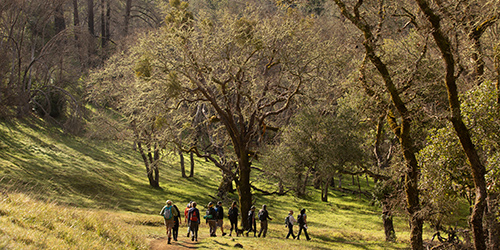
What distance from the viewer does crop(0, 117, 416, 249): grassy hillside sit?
35.0ft

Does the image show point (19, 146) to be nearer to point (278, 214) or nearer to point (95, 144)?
point (95, 144)

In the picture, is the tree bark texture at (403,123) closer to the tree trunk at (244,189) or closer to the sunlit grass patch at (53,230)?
the sunlit grass patch at (53,230)

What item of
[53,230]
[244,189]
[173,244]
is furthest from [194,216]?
[53,230]

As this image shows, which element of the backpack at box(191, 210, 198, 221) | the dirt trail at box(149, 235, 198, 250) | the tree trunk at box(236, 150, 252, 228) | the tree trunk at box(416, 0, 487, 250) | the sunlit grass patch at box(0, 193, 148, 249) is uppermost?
the tree trunk at box(416, 0, 487, 250)

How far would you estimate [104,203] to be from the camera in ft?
74.5

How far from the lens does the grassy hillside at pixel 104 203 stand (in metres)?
10.7

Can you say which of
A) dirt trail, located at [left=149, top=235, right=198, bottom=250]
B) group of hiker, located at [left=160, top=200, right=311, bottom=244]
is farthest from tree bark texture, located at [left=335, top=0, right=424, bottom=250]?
dirt trail, located at [left=149, top=235, right=198, bottom=250]

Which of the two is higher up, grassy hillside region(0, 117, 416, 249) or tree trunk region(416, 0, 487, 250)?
tree trunk region(416, 0, 487, 250)

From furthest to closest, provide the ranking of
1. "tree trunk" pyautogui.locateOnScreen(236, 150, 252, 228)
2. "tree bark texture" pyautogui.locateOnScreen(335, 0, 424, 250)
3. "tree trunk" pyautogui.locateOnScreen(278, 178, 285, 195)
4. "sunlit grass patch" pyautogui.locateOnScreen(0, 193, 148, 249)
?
1. "tree trunk" pyautogui.locateOnScreen(278, 178, 285, 195)
2. "tree trunk" pyautogui.locateOnScreen(236, 150, 252, 228)
3. "tree bark texture" pyautogui.locateOnScreen(335, 0, 424, 250)
4. "sunlit grass patch" pyautogui.locateOnScreen(0, 193, 148, 249)

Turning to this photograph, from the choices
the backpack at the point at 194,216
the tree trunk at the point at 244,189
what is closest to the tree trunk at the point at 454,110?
the backpack at the point at 194,216

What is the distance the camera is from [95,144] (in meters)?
37.3

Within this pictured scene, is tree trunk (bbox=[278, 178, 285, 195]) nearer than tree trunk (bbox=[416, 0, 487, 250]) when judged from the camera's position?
No

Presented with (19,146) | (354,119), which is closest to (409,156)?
(354,119)

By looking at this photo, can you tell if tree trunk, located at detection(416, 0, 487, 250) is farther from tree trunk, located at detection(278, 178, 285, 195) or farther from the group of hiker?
tree trunk, located at detection(278, 178, 285, 195)
